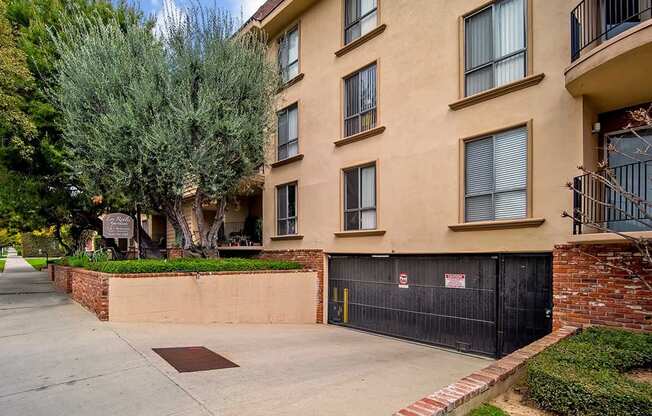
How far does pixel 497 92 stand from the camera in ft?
28.8

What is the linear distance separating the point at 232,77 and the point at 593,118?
880cm

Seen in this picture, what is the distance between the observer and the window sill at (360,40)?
11508 millimetres

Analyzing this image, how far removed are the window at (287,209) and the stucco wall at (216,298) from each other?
2151 mm

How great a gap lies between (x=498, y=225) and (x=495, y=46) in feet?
12.2

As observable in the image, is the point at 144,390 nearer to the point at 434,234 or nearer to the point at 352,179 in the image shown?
the point at 434,234

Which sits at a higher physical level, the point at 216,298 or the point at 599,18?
the point at 599,18

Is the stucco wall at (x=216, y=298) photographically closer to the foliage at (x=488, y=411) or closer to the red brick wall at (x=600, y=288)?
the red brick wall at (x=600, y=288)

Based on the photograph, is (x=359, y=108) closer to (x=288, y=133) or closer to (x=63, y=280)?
(x=288, y=133)

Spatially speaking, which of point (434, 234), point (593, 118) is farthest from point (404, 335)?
point (593, 118)

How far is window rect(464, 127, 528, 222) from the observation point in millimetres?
8430

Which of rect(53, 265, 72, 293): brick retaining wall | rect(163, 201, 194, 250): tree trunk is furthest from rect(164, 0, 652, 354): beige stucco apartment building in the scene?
rect(53, 265, 72, 293): brick retaining wall

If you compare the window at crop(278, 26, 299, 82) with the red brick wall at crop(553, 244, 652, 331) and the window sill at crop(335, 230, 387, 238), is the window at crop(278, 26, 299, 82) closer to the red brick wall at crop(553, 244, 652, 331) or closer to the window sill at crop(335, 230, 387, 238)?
the window sill at crop(335, 230, 387, 238)

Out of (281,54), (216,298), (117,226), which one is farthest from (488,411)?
(281,54)

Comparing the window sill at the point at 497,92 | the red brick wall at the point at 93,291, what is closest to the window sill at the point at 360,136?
the window sill at the point at 497,92
